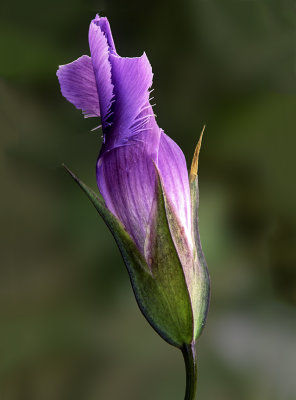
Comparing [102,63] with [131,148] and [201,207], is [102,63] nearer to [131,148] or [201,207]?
[131,148]

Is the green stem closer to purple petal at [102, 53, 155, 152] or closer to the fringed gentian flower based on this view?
the fringed gentian flower

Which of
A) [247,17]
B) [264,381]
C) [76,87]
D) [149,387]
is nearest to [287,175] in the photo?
[247,17]

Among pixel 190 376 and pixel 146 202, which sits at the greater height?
pixel 146 202

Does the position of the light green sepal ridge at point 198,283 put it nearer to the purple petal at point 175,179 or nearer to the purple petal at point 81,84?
the purple petal at point 175,179

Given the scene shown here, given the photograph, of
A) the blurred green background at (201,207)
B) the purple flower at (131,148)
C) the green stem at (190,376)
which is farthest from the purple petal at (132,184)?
the blurred green background at (201,207)

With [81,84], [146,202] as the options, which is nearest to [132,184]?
[146,202]

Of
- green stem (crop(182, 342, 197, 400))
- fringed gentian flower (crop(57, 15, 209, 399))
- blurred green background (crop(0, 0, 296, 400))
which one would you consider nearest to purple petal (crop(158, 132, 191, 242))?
fringed gentian flower (crop(57, 15, 209, 399))
